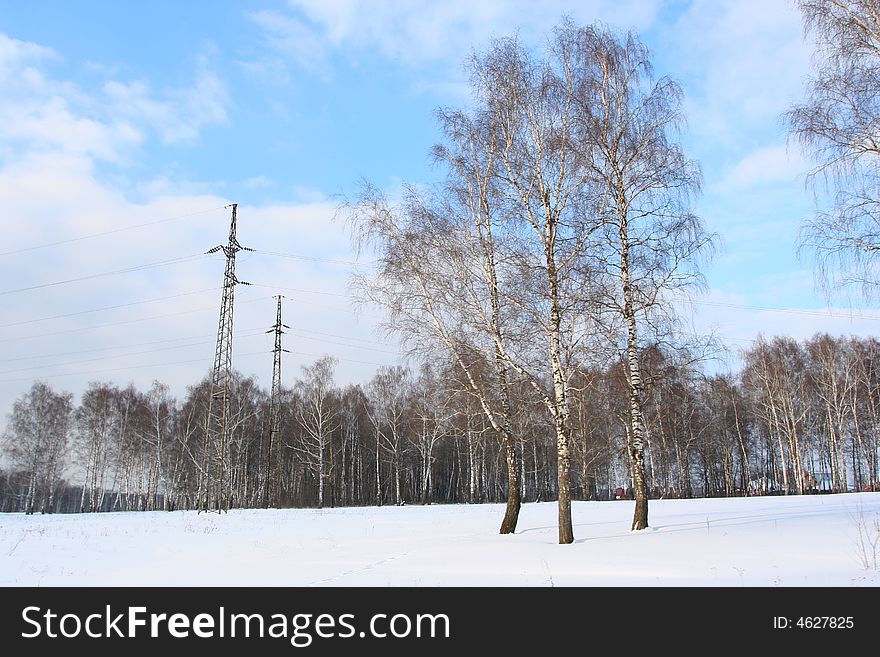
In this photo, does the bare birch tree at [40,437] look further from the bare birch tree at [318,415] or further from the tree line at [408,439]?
the bare birch tree at [318,415]

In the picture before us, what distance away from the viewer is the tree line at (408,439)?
1734 inches

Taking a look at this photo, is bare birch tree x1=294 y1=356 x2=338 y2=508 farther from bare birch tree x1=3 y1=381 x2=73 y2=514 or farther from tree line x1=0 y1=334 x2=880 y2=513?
bare birch tree x1=3 y1=381 x2=73 y2=514

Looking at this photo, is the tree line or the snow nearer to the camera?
the snow

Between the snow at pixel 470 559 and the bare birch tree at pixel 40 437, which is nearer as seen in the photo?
the snow at pixel 470 559

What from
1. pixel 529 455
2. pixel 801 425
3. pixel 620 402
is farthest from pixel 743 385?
pixel 620 402

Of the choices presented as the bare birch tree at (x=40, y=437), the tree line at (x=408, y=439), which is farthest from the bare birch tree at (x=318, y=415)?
the bare birch tree at (x=40, y=437)

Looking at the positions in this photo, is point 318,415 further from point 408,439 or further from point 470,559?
point 470,559

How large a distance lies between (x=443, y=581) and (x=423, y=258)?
9445mm

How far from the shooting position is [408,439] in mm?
52688

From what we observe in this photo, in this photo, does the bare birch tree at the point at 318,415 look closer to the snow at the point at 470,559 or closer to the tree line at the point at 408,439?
the tree line at the point at 408,439

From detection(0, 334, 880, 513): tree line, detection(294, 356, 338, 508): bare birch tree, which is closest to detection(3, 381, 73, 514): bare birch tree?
detection(0, 334, 880, 513): tree line

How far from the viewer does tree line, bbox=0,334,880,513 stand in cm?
4403

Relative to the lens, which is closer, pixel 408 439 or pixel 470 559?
pixel 470 559

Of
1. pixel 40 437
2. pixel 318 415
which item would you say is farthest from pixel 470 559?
pixel 40 437
